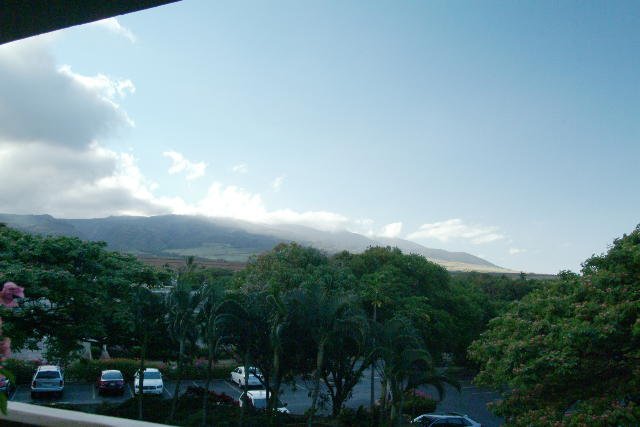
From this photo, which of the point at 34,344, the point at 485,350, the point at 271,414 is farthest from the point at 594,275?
the point at 34,344

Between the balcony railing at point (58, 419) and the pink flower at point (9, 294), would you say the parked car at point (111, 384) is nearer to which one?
the balcony railing at point (58, 419)

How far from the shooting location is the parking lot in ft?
68.4

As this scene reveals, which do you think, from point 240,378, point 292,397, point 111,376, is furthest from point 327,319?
point 240,378

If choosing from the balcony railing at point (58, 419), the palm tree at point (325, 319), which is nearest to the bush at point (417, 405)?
the palm tree at point (325, 319)

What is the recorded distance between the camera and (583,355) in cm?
1021

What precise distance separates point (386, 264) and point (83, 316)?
59.3ft

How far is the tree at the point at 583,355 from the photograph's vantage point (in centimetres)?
948

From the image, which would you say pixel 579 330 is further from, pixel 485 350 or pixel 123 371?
pixel 123 371

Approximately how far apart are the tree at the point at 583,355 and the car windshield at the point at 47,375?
17148 mm

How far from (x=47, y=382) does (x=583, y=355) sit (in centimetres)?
1941

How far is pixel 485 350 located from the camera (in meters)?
12.4

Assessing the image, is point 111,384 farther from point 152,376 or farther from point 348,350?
point 348,350

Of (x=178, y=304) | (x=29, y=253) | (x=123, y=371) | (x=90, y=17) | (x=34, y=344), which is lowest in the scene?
(x=123, y=371)

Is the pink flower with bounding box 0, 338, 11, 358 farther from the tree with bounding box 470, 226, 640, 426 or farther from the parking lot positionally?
the parking lot
